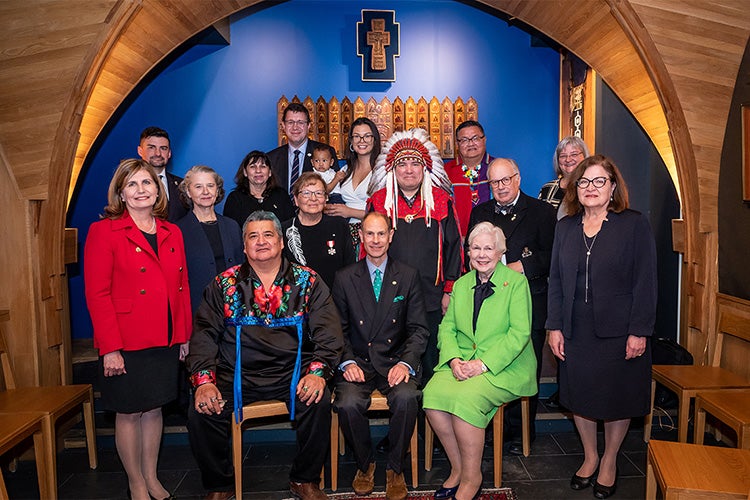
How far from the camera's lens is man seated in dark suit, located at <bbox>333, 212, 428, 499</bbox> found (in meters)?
2.78

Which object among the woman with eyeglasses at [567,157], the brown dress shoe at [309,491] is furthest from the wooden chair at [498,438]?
the woman with eyeglasses at [567,157]

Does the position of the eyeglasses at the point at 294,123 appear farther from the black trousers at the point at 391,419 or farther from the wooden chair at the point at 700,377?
the wooden chair at the point at 700,377

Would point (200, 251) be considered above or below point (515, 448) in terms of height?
above

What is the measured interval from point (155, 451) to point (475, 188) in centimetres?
229

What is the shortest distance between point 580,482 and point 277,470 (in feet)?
4.90

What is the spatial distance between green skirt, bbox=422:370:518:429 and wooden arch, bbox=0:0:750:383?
1.68 metres

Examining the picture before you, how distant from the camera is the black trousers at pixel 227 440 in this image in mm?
2643

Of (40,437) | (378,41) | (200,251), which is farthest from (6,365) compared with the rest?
(378,41)

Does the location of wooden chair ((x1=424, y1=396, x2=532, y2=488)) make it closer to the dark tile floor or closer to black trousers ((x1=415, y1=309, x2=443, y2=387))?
the dark tile floor

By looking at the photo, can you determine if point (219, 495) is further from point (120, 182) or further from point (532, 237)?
point (532, 237)

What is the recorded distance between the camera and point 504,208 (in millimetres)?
Result: 3096

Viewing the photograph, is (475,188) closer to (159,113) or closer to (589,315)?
(589,315)

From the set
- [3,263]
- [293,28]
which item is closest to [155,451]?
[3,263]

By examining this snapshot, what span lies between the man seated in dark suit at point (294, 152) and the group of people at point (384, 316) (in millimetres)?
822
